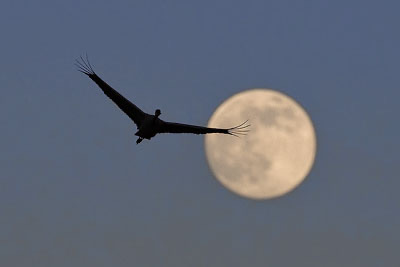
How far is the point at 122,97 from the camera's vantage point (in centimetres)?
10556

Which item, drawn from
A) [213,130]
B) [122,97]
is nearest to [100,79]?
[122,97]

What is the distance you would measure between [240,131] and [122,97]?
35.3 ft

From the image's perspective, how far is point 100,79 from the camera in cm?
10525

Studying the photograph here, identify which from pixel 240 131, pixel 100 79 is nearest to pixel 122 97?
pixel 100 79

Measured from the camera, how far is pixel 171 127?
105 meters

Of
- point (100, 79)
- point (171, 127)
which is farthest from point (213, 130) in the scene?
point (100, 79)

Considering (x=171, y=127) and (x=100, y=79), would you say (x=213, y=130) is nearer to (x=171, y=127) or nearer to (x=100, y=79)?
(x=171, y=127)

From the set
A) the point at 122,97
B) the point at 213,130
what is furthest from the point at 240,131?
the point at 122,97

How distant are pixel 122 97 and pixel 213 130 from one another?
811 cm

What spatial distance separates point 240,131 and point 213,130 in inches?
156

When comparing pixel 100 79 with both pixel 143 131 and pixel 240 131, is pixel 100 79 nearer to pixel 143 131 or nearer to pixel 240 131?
pixel 143 131

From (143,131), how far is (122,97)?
3.56 meters

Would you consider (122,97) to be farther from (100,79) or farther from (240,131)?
(240,131)

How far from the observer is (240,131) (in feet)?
335
